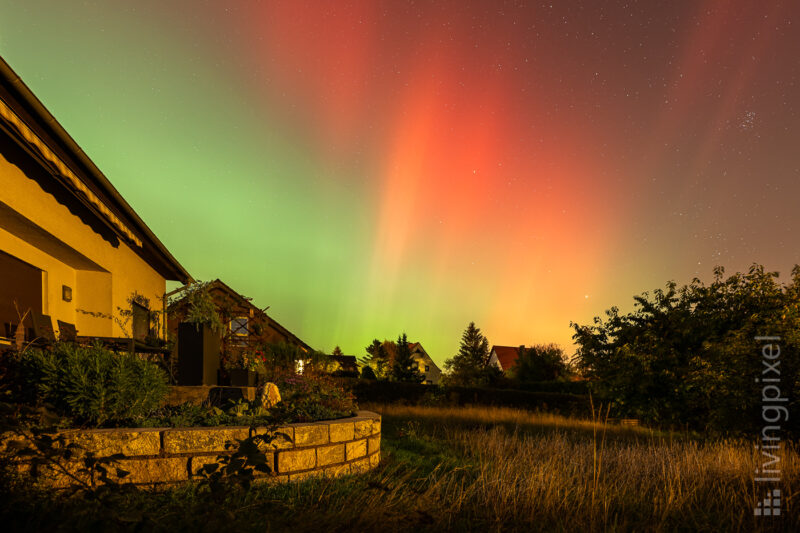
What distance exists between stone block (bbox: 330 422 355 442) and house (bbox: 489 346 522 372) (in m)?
48.8

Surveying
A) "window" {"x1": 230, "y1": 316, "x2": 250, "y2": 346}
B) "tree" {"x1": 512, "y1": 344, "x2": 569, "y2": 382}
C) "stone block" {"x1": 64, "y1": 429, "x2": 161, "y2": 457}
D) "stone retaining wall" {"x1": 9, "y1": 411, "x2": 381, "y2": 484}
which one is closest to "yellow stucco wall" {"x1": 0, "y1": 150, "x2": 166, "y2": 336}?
"window" {"x1": 230, "y1": 316, "x2": 250, "y2": 346}

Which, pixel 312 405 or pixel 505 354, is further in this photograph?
pixel 505 354

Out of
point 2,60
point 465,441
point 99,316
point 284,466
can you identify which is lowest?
point 465,441

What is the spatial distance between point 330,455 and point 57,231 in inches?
191

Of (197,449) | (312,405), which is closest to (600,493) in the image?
(312,405)

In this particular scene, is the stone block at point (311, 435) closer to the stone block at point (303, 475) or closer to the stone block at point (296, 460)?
the stone block at point (296, 460)

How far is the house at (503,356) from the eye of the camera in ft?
176

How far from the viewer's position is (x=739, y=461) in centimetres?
613

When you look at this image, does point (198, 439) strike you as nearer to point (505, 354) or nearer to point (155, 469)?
point (155, 469)

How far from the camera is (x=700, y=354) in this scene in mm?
12828

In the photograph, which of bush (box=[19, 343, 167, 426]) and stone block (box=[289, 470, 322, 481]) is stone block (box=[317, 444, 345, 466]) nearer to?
stone block (box=[289, 470, 322, 481])

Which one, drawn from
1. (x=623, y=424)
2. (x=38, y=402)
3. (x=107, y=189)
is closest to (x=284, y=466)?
(x=38, y=402)

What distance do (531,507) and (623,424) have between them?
1154 centimetres

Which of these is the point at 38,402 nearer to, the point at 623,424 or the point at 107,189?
the point at 107,189
